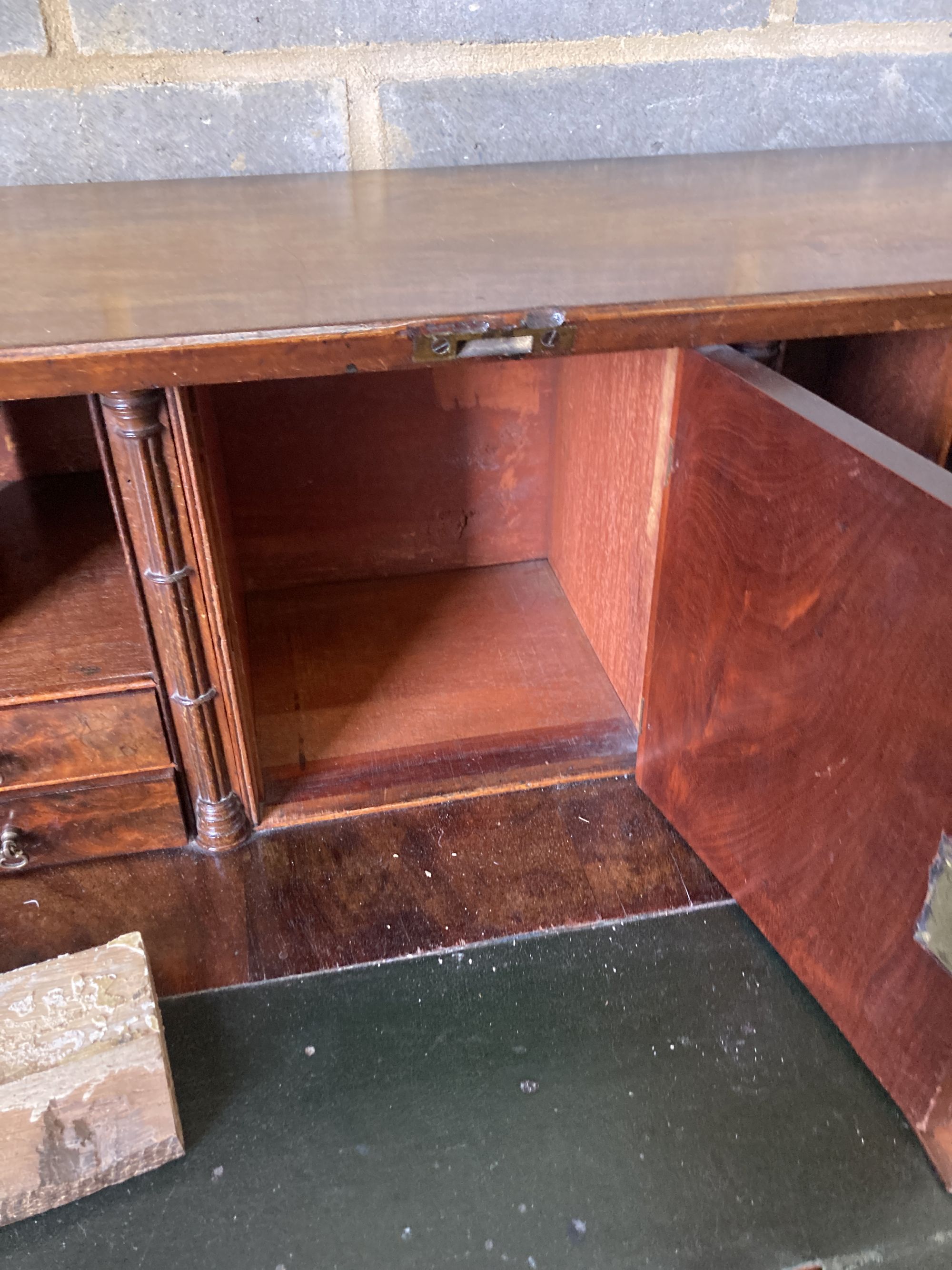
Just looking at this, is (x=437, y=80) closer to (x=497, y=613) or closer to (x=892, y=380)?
(x=892, y=380)

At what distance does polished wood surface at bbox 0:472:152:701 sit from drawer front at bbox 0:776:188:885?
140 millimetres

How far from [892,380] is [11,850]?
3.55 feet

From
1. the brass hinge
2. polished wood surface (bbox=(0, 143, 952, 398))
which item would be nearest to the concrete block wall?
polished wood surface (bbox=(0, 143, 952, 398))

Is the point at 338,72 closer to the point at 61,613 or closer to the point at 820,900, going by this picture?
the point at 61,613

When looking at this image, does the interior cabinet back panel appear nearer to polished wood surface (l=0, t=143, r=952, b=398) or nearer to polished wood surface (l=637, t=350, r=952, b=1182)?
polished wood surface (l=0, t=143, r=952, b=398)

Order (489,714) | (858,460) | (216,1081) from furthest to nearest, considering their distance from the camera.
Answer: (489,714) < (216,1081) < (858,460)

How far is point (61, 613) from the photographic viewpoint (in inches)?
42.8

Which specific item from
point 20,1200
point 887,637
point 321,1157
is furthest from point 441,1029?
point 887,637

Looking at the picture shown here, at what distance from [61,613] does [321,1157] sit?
618mm

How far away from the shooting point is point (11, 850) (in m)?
1.08

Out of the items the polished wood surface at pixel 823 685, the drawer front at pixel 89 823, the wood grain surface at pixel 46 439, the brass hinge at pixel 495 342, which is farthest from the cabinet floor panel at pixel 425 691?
the brass hinge at pixel 495 342

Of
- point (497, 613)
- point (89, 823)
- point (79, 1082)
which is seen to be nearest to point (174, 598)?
point (89, 823)

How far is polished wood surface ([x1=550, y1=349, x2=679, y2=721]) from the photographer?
1144mm

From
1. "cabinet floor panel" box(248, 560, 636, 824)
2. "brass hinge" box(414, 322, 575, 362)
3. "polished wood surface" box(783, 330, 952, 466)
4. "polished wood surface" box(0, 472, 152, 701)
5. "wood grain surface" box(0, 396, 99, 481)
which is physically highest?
"brass hinge" box(414, 322, 575, 362)
